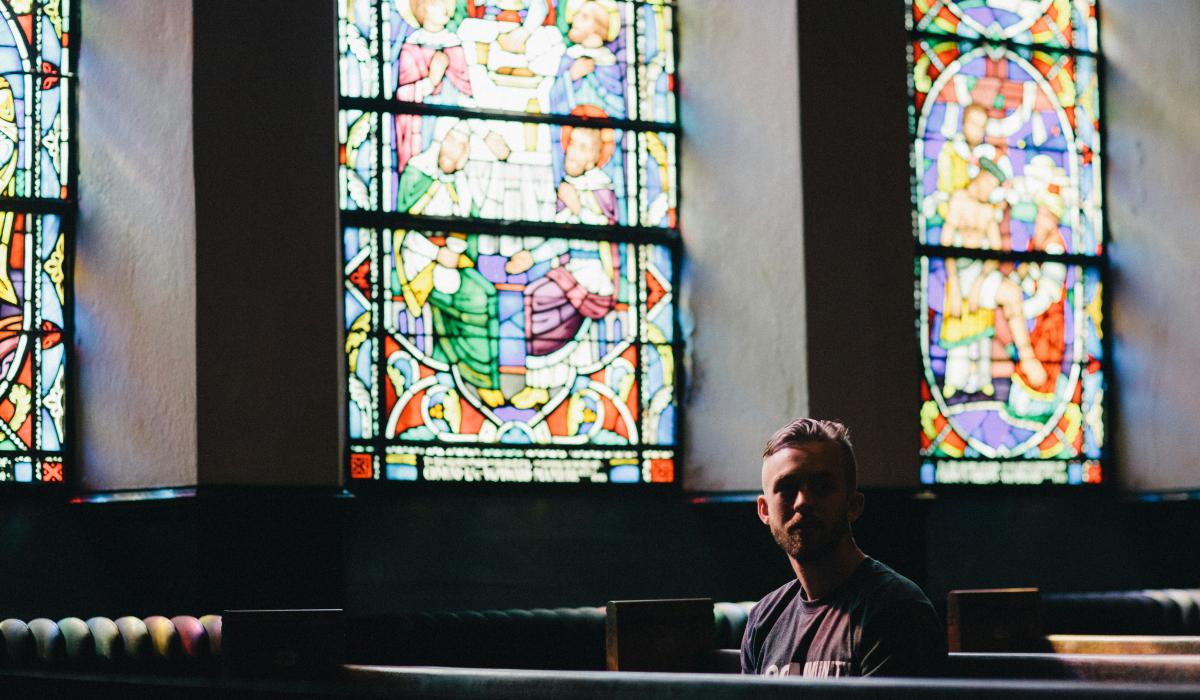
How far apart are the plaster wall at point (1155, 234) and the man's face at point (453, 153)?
263cm

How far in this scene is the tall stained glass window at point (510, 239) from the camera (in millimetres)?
5770

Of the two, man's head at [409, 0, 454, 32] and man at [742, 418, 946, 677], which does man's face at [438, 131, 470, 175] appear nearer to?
man's head at [409, 0, 454, 32]

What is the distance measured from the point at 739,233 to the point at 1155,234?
180 centimetres

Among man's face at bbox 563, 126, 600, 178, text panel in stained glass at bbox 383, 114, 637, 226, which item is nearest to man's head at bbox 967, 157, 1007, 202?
text panel in stained glass at bbox 383, 114, 637, 226

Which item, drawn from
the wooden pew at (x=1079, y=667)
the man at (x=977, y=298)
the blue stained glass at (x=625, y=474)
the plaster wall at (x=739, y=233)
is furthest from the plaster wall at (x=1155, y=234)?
the wooden pew at (x=1079, y=667)

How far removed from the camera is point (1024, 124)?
265 inches

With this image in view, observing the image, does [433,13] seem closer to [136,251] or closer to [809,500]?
[136,251]

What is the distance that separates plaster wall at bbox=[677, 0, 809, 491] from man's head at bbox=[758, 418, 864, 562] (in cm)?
Answer: 282

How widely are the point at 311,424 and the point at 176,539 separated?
522 millimetres

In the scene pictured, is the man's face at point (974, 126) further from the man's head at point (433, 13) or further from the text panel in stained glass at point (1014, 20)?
the man's head at point (433, 13)

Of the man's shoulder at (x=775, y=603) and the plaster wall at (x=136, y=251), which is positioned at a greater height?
the plaster wall at (x=136, y=251)

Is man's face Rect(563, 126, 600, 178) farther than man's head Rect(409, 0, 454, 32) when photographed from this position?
Yes

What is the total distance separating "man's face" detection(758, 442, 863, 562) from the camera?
Answer: 290 centimetres

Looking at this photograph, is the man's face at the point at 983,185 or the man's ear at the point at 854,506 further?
the man's face at the point at 983,185
